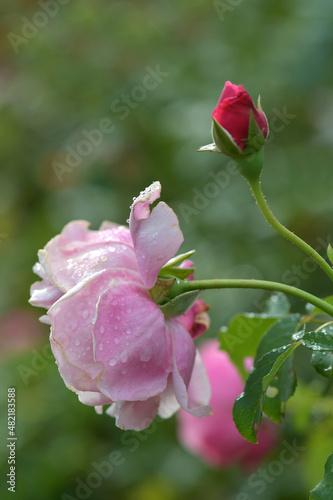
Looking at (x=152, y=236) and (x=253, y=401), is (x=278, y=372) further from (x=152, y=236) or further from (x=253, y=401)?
(x=152, y=236)

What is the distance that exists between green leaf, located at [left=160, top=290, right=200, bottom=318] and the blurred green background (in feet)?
2.05

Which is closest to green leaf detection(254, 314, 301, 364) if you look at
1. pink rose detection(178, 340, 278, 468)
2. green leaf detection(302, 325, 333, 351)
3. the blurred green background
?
green leaf detection(302, 325, 333, 351)

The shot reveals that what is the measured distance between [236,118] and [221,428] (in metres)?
1.03

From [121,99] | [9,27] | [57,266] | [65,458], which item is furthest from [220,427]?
[9,27]

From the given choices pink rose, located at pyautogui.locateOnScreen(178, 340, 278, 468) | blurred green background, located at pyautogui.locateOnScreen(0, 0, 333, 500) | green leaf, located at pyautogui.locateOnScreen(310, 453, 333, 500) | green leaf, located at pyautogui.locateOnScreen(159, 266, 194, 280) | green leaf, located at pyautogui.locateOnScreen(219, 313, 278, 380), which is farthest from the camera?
blurred green background, located at pyautogui.locateOnScreen(0, 0, 333, 500)

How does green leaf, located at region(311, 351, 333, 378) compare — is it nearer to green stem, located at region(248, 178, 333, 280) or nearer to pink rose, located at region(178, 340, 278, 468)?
green stem, located at region(248, 178, 333, 280)

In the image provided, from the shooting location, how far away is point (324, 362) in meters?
0.68

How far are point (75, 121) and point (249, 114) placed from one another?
7.27ft

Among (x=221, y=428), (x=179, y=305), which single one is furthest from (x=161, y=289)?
(x=221, y=428)

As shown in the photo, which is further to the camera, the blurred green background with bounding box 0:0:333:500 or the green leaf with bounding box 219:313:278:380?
the blurred green background with bounding box 0:0:333:500

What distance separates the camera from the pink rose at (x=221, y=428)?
1464mm

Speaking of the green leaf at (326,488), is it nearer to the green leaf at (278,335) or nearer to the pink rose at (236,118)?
the green leaf at (278,335)

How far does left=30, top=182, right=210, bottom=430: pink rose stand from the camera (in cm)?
65

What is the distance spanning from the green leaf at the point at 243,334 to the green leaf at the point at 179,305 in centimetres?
20
